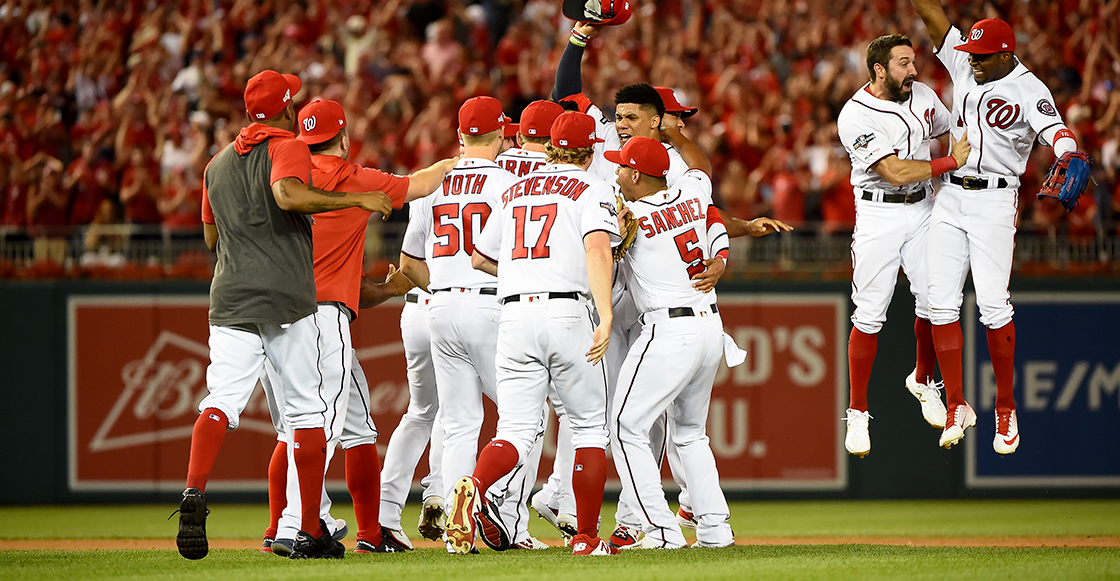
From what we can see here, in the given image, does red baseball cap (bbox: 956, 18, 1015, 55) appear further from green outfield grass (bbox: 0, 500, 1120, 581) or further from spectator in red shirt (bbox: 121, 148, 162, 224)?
spectator in red shirt (bbox: 121, 148, 162, 224)

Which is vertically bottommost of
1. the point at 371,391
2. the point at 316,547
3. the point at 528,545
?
the point at 528,545

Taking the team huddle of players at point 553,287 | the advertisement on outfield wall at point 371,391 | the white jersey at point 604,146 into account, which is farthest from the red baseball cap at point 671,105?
the advertisement on outfield wall at point 371,391

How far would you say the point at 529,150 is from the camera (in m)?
6.99

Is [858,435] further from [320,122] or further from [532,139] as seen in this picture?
[320,122]

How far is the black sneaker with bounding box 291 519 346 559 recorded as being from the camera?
6.17 meters

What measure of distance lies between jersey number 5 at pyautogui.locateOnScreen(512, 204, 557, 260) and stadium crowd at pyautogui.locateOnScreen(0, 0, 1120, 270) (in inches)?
189

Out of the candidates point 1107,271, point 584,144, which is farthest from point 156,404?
point 1107,271

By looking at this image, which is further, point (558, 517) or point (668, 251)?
point (558, 517)

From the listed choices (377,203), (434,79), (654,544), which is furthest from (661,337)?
(434,79)

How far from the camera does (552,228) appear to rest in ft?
20.8

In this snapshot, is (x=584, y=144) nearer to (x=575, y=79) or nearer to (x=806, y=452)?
(x=575, y=79)

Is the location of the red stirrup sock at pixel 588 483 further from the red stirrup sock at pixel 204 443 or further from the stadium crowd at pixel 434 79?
the stadium crowd at pixel 434 79

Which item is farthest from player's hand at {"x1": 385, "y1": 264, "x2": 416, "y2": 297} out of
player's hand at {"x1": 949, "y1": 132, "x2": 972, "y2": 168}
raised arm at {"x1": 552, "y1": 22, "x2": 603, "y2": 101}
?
player's hand at {"x1": 949, "y1": 132, "x2": 972, "y2": 168}

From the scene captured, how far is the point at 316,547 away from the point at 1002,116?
439 cm
